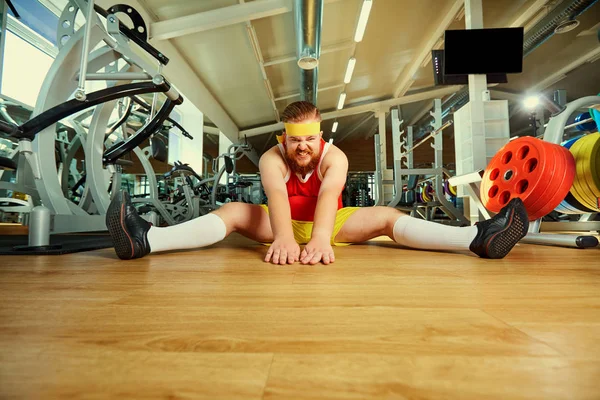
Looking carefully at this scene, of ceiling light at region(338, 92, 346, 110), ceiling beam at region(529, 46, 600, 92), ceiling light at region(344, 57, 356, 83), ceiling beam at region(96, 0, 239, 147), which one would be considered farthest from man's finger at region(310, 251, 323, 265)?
ceiling beam at region(529, 46, 600, 92)

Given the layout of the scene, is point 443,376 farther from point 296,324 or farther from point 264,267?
point 264,267

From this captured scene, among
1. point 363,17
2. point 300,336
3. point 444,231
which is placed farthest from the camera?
point 363,17

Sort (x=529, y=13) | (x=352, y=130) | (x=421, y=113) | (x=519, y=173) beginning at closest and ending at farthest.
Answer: (x=519, y=173), (x=529, y=13), (x=421, y=113), (x=352, y=130)

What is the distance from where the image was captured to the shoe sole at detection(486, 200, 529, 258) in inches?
39.9

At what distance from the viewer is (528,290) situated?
0.65 meters

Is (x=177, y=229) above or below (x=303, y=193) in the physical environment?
below

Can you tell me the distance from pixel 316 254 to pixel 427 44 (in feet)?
17.3

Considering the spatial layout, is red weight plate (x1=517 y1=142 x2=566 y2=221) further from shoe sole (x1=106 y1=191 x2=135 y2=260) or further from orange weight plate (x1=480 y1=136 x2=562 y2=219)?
shoe sole (x1=106 y1=191 x2=135 y2=260)

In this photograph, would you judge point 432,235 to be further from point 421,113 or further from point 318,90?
point 421,113

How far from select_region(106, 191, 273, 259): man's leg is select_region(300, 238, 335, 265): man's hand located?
1.25 ft

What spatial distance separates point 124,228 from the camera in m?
1.04

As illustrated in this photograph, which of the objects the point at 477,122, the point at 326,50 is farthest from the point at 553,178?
the point at 326,50

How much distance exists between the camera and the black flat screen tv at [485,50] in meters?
2.46

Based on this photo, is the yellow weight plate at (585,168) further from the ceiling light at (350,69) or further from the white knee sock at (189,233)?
the ceiling light at (350,69)
